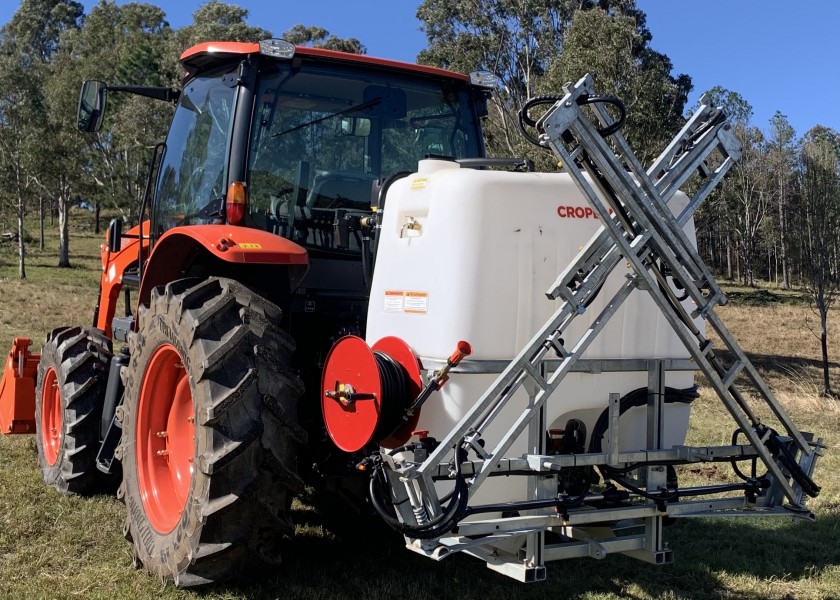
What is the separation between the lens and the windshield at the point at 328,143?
14.0ft

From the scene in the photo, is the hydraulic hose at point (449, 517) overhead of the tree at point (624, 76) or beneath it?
beneath

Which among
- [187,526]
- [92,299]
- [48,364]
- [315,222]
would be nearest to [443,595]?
[187,526]

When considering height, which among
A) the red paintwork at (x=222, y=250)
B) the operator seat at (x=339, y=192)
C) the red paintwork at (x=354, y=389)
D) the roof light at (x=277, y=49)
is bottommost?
the red paintwork at (x=354, y=389)

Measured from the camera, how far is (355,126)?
455cm

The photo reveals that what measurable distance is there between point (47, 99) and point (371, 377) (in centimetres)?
3314

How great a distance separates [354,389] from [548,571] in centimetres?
170

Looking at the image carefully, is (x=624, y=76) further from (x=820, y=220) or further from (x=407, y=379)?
(x=407, y=379)

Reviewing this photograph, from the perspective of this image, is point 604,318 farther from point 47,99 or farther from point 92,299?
point 47,99

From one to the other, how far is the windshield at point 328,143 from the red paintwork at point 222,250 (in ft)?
1.04

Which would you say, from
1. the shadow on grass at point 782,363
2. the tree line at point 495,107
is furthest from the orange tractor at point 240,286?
the shadow on grass at point 782,363

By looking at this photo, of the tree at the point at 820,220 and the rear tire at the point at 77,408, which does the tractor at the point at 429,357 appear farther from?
the tree at the point at 820,220

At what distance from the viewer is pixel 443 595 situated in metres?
3.94

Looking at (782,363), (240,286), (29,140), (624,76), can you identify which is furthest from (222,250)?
(29,140)

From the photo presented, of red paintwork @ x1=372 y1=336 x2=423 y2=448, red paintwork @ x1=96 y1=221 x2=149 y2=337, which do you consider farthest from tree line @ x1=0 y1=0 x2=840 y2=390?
red paintwork @ x1=372 y1=336 x2=423 y2=448
